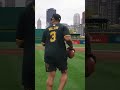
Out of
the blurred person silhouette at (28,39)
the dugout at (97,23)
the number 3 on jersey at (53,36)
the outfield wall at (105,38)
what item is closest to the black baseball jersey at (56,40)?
the number 3 on jersey at (53,36)

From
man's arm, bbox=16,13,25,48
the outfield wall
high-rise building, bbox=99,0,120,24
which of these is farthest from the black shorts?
high-rise building, bbox=99,0,120,24

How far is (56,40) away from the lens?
3.96 m

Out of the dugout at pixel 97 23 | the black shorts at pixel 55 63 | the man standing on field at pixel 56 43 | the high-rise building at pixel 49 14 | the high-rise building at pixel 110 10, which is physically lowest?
the black shorts at pixel 55 63

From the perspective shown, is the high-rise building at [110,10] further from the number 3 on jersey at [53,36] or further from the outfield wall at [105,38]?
the number 3 on jersey at [53,36]

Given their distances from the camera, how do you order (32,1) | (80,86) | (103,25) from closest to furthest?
(32,1) < (80,86) < (103,25)

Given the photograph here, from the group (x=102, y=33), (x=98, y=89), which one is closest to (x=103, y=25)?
(x=102, y=33)

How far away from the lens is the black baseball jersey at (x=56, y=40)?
3.96 m

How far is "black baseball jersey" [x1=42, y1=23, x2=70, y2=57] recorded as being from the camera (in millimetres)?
3957

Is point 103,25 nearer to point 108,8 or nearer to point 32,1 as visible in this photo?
point 108,8

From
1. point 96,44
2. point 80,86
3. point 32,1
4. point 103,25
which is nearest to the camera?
point 32,1

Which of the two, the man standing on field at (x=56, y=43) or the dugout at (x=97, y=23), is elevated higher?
the dugout at (x=97, y=23)

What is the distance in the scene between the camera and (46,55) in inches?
160

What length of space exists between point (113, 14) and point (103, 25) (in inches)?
62.2

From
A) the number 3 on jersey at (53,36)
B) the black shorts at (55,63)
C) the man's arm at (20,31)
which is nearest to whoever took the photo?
the man's arm at (20,31)
